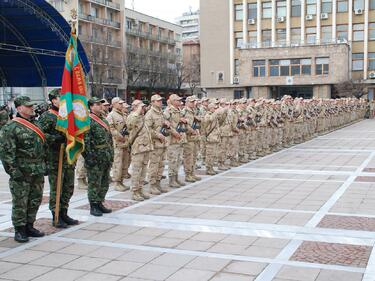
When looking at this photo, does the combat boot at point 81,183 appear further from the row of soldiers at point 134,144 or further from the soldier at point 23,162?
the soldier at point 23,162

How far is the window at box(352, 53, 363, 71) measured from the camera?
5297cm

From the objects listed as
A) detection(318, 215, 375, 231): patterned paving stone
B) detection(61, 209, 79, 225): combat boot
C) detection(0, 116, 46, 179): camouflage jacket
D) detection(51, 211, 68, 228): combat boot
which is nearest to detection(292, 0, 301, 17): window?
detection(318, 215, 375, 231): patterned paving stone

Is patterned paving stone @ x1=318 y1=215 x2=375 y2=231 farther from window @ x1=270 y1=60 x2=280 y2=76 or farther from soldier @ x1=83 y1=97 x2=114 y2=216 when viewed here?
window @ x1=270 y1=60 x2=280 y2=76

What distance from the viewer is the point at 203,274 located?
18.6ft

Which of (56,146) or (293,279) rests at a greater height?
(56,146)

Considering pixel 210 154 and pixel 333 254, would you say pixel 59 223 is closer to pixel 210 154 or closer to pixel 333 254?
pixel 333 254

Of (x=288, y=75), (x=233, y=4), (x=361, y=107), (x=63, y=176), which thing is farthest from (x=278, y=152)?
(x=233, y=4)

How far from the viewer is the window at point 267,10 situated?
55812 mm

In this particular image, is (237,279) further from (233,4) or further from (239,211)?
(233,4)

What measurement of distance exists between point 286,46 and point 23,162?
147 feet

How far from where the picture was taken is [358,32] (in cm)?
5319

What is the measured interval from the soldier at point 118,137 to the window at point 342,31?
152 feet

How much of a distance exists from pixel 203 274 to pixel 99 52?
47.0 m

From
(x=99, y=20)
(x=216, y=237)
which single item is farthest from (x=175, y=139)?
(x=99, y=20)
